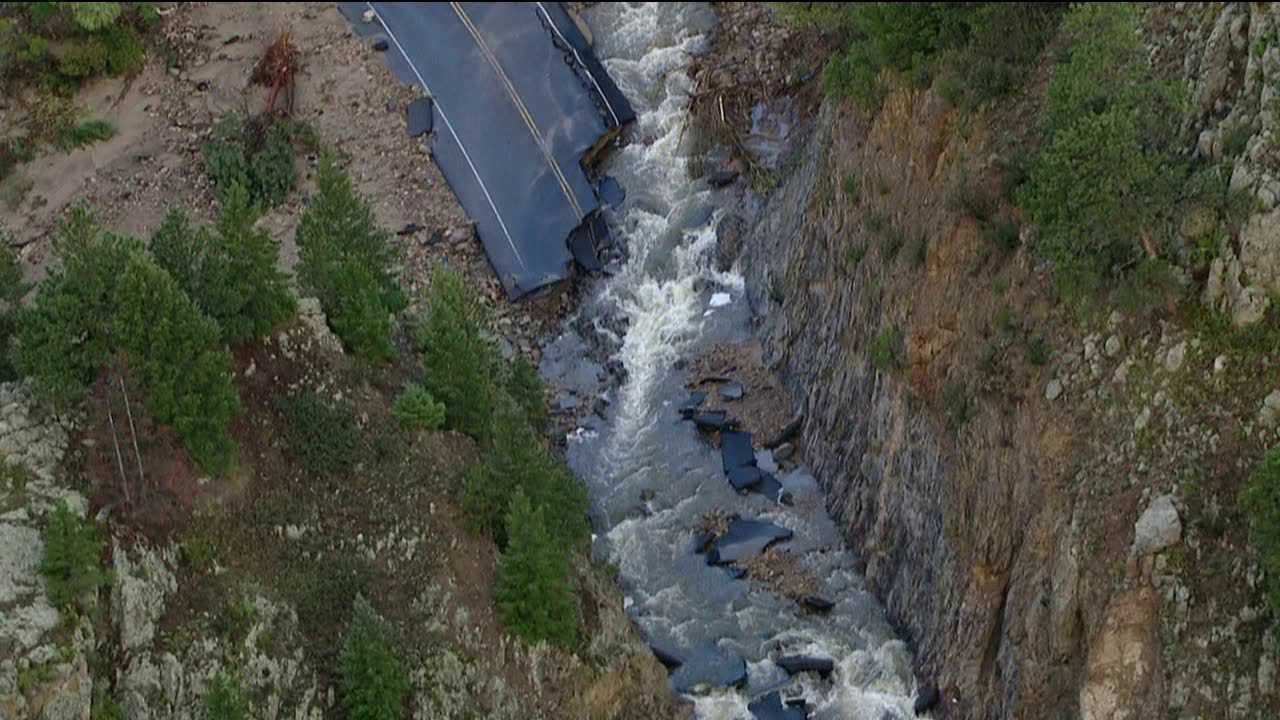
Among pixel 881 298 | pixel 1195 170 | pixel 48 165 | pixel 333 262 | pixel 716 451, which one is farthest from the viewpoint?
pixel 48 165

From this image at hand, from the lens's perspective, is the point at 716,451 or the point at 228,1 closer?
the point at 716,451

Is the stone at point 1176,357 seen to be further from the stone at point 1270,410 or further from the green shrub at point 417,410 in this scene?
the green shrub at point 417,410

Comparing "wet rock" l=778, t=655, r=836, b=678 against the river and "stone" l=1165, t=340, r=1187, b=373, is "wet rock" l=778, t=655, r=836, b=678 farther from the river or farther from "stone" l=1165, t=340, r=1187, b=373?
"stone" l=1165, t=340, r=1187, b=373

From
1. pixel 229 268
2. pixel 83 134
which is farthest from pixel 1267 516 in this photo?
pixel 83 134

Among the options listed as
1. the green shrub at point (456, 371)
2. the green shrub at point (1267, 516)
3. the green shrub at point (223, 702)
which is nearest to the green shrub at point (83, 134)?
the green shrub at point (456, 371)

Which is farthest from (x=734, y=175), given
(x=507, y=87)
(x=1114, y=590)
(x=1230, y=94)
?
(x=1114, y=590)

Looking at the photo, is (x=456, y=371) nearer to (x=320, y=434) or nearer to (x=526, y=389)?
(x=320, y=434)

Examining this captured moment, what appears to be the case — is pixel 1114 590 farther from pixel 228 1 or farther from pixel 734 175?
pixel 228 1
